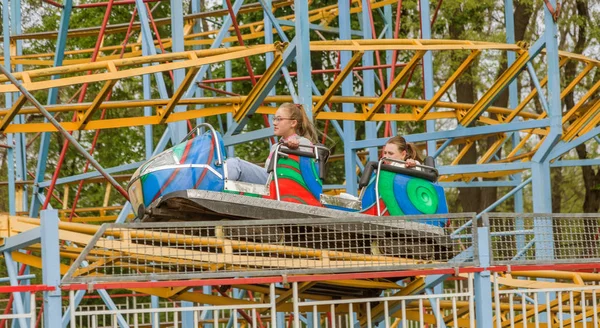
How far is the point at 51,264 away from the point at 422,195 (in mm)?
2791

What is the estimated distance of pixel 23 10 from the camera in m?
25.4

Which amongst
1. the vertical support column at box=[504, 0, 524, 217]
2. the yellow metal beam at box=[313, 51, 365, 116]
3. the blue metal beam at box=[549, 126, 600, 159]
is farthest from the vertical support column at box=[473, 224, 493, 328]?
the blue metal beam at box=[549, 126, 600, 159]

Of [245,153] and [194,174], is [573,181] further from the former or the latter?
[194,174]

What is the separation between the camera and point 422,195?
764 centimetres

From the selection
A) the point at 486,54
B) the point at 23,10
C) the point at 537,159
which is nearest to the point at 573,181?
the point at 486,54

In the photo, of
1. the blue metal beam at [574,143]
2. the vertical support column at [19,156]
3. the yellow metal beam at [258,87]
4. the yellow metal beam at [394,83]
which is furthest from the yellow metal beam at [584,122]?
the vertical support column at [19,156]

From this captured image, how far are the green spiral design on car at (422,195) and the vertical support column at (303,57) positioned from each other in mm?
1537

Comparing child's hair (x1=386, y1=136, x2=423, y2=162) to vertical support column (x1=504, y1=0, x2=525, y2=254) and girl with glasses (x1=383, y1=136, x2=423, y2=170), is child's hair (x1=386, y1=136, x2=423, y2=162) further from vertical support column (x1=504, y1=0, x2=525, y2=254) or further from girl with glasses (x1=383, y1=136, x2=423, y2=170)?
vertical support column (x1=504, y1=0, x2=525, y2=254)

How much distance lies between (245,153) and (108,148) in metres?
2.99

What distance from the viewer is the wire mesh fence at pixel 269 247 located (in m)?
5.99

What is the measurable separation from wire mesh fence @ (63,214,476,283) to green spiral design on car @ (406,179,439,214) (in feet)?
1.56

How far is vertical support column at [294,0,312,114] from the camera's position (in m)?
9.02

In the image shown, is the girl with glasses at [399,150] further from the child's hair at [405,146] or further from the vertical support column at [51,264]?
the vertical support column at [51,264]

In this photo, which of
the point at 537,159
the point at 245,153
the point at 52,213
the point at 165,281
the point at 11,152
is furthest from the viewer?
the point at 245,153
